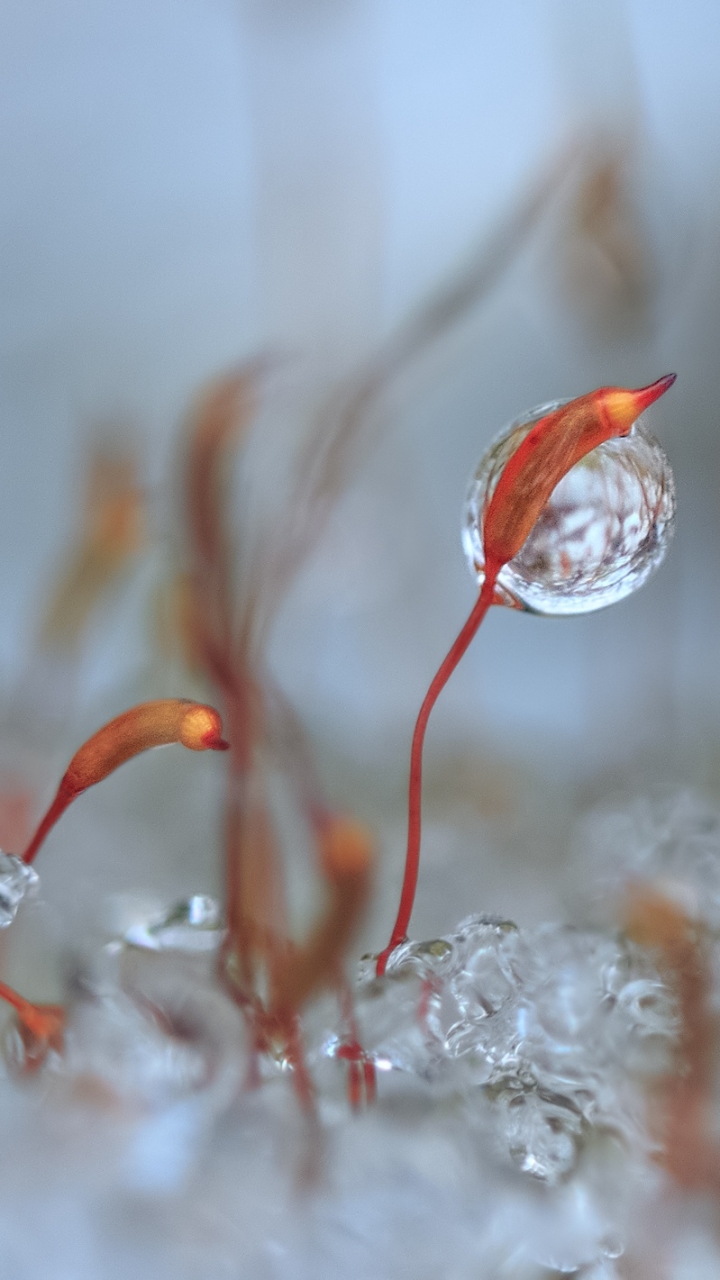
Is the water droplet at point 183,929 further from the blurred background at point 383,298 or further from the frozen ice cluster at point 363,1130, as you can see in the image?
the blurred background at point 383,298

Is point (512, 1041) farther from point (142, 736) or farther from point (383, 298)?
point (383, 298)

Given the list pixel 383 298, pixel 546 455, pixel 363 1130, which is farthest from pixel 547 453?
pixel 383 298

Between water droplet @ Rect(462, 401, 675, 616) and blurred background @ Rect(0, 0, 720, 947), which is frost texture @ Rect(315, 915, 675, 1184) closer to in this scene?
water droplet @ Rect(462, 401, 675, 616)

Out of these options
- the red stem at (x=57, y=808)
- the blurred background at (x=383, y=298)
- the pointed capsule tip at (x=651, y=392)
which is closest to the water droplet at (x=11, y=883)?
the red stem at (x=57, y=808)

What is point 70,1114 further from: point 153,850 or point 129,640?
point 129,640

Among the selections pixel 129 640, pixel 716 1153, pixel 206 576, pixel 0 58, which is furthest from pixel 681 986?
pixel 0 58
